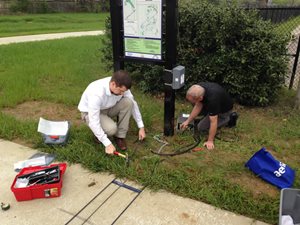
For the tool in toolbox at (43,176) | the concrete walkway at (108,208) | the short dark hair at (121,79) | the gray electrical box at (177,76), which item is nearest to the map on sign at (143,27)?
the gray electrical box at (177,76)

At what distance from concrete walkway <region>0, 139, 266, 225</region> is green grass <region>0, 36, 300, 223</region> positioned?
14 cm

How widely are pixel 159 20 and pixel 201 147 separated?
1608 millimetres

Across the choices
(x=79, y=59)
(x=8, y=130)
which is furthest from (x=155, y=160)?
(x=79, y=59)

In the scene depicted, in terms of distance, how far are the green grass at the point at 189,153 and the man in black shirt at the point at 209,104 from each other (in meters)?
0.19

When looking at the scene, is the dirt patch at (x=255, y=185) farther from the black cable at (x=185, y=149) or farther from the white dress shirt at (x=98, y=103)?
the white dress shirt at (x=98, y=103)

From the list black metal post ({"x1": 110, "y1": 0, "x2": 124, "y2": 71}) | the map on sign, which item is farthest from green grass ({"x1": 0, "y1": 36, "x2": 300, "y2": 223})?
the map on sign

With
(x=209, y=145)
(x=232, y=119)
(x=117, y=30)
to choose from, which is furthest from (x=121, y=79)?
(x=232, y=119)

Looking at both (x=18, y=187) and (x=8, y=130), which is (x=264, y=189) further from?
(x=8, y=130)

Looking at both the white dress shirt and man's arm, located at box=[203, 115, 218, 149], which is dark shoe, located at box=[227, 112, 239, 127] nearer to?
man's arm, located at box=[203, 115, 218, 149]

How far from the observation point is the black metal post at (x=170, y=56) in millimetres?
3314

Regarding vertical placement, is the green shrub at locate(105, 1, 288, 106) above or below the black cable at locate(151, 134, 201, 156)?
above

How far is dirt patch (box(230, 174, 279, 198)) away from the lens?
114 inches

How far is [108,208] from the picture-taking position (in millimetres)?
2725

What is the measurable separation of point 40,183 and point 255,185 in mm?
2100
